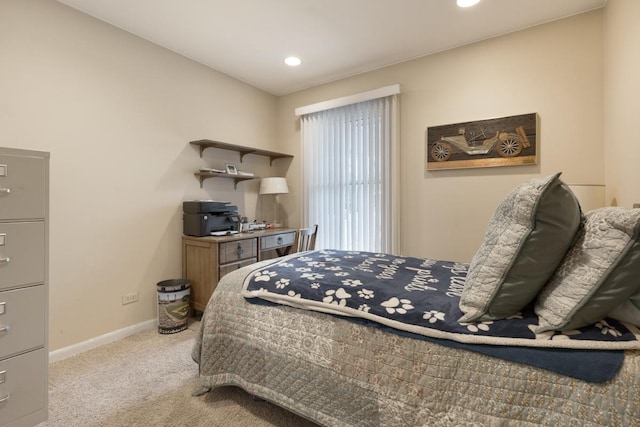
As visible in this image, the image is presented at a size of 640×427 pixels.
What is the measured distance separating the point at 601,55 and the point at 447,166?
1355mm

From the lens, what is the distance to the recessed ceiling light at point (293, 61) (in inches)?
120

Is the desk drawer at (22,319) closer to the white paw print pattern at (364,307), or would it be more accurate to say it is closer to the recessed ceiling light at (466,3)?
the white paw print pattern at (364,307)

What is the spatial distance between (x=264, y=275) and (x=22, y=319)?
1115 mm

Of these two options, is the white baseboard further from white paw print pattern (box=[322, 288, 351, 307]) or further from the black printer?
white paw print pattern (box=[322, 288, 351, 307])

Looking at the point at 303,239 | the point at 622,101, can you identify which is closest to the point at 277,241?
the point at 303,239

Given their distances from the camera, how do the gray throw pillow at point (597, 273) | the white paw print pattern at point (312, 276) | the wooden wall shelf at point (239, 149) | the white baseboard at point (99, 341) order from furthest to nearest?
1. the wooden wall shelf at point (239, 149)
2. the white baseboard at point (99, 341)
3. the white paw print pattern at point (312, 276)
4. the gray throw pillow at point (597, 273)

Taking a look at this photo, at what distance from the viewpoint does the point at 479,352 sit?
3.31ft

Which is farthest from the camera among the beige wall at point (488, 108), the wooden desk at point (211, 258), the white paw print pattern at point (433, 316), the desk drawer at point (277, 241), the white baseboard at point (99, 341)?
the desk drawer at point (277, 241)

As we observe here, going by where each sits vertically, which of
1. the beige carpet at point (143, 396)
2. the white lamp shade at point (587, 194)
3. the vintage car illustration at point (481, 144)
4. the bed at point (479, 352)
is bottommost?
the beige carpet at point (143, 396)

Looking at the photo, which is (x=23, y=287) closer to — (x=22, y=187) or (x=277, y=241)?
(x=22, y=187)

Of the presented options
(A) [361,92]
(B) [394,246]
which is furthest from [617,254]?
(A) [361,92]

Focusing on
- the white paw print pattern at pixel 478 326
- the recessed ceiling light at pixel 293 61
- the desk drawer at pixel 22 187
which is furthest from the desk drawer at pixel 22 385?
the recessed ceiling light at pixel 293 61

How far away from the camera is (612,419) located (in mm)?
830

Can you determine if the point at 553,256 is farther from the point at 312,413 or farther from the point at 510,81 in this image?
the point at 510,81
